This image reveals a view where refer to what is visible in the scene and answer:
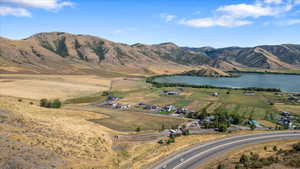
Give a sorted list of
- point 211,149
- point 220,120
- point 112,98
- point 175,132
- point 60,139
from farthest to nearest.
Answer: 1. point 112,98
2. point 220,120
3. point 175,132
4. point 211,149
5. point 60,139

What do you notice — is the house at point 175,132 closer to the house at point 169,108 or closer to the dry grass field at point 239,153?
the dry grass field at point 239,153

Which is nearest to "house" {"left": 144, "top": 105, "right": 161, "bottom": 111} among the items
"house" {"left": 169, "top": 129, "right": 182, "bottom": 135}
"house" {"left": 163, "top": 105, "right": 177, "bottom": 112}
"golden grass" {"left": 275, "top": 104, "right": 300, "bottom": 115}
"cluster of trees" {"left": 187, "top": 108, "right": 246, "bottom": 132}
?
"house" {"left": 163, "top": 105, "right": 177, "bottom": 112}

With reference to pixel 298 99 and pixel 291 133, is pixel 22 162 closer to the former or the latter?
pixel 291 133

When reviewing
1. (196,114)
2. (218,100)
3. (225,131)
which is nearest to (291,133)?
(225,131)

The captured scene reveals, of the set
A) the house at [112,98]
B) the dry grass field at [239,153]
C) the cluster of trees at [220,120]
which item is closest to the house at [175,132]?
the cluster of trees at [220,120]

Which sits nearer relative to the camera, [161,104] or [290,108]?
[290,108]

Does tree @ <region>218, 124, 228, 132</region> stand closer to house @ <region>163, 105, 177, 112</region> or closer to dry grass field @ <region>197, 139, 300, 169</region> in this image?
dry grass field @ <region>197, 139, 300, 169</region>

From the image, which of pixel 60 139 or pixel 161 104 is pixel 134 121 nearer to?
pixel 60 139

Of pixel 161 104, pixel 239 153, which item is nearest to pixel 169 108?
pixel 161 104

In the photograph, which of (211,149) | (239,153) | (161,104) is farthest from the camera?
(161,104)
